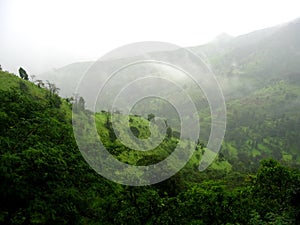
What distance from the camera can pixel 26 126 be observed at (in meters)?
29.3

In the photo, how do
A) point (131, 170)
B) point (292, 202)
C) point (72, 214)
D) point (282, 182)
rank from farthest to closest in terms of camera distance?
point (282, 182), point (131, 170), point (292, 202), point (72, 214)

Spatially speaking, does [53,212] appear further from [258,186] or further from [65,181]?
[258,186]

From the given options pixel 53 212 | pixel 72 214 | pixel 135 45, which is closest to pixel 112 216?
pixel 72 214

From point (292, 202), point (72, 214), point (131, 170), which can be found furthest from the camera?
point (131, 170)

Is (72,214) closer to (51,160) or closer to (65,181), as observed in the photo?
(65,181)

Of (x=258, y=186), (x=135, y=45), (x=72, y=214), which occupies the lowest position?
(x=258, y=186)

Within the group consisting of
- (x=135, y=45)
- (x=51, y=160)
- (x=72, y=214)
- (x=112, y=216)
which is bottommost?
(x=112, y=216)

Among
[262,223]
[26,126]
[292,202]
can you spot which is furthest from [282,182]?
[26,126]

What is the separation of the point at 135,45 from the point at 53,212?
547 inches

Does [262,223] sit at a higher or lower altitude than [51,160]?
lower

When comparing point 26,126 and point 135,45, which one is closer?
point 135,45

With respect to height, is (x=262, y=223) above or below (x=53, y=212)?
below

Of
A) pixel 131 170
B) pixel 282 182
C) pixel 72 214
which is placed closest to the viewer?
pixel 72 214

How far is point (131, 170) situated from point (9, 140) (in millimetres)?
13328
